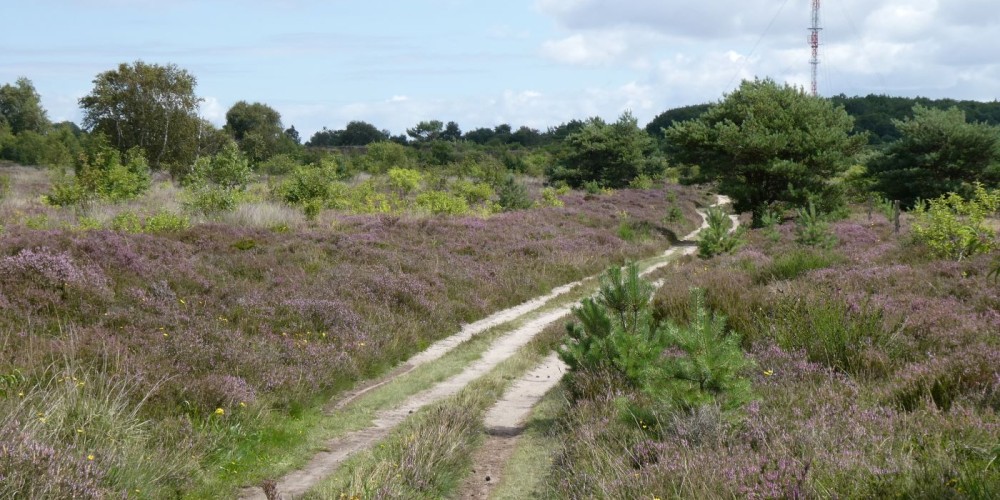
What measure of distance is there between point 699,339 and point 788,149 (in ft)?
88.1

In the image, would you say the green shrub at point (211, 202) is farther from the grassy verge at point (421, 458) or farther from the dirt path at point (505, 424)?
the grassy verge at point (421, 458)

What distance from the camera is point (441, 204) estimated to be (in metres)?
29.4

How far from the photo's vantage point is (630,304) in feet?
28.3

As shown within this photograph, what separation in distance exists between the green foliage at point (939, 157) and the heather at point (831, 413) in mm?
30072

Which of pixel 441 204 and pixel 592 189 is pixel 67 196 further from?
pixel 592 189

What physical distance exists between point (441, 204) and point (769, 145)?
42.4 ft

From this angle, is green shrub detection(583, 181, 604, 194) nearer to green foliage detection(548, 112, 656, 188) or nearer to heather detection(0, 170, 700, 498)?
green foliage detection(548, 112, 656, 188)

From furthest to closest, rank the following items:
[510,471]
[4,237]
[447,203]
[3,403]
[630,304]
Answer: [447,203] < [4,237] < [630,304] < [510,471] < [3,403]

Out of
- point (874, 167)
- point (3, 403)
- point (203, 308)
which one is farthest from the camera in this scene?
point (874, 167)

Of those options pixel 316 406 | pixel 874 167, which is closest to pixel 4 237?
pixel 316 406

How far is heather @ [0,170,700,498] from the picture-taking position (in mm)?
6109

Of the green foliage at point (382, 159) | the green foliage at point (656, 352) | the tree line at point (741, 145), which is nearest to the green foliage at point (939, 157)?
the tree line at point (741, 145)

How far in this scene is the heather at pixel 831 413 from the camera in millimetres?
4715

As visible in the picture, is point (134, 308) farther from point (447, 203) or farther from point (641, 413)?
point (447, 203)
